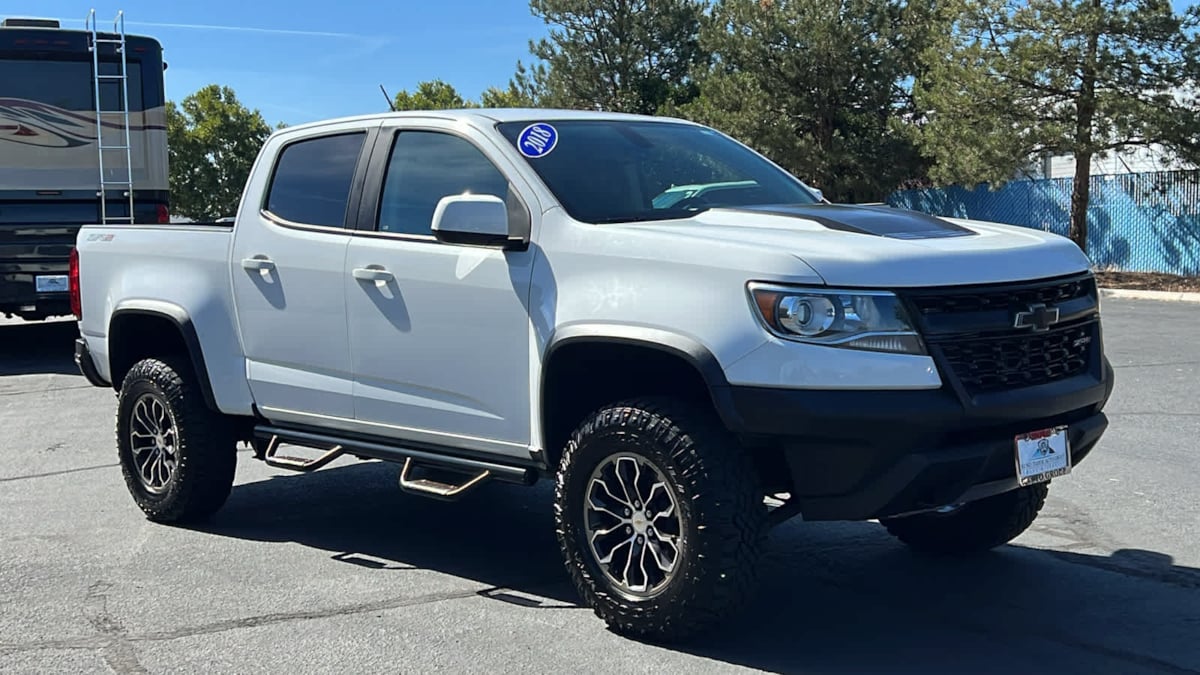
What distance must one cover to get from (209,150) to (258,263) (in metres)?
62.5

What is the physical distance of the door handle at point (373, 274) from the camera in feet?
17.1

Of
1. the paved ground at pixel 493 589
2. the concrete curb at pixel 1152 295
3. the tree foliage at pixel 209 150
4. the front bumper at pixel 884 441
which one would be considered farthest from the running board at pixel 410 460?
the tree foliage at pixel 209 150

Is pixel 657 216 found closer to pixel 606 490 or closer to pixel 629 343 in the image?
pixel 629 343

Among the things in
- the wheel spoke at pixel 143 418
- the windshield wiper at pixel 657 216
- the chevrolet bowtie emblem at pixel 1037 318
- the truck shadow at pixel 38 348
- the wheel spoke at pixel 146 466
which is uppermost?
the windshield wiper at pixel 657 216

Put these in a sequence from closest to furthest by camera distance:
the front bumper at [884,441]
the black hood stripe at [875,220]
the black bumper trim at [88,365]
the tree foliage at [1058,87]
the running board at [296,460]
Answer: the front bumper at [884,441]
the black hood stripe at [875,220]
the running board at [296,460]
the black bumper trim at [88,365]
the tree foliage at [1058,87]

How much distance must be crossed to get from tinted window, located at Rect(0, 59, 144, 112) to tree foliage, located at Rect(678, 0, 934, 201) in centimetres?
2085

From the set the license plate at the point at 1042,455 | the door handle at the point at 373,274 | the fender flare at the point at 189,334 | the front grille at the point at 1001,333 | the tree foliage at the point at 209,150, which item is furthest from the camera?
the tree foliage at the point at 209,150

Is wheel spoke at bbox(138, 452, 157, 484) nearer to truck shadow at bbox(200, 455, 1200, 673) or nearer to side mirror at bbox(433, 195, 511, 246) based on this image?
truck shadow at bbox(200, 455, 1200, 673)

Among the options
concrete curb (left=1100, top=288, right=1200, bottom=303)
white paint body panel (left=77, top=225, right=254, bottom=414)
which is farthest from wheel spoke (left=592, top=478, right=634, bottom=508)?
concrete curb (left=1100, top=288, right=1200, bottom=303)

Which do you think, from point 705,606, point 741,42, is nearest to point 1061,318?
point 705,606

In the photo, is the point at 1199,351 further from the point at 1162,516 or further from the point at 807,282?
the point at 807,282

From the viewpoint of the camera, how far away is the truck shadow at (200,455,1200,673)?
4398mm

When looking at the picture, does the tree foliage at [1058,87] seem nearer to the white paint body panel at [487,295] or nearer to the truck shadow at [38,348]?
the truck shadow at [38,348]

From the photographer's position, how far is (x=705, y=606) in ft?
13.9
